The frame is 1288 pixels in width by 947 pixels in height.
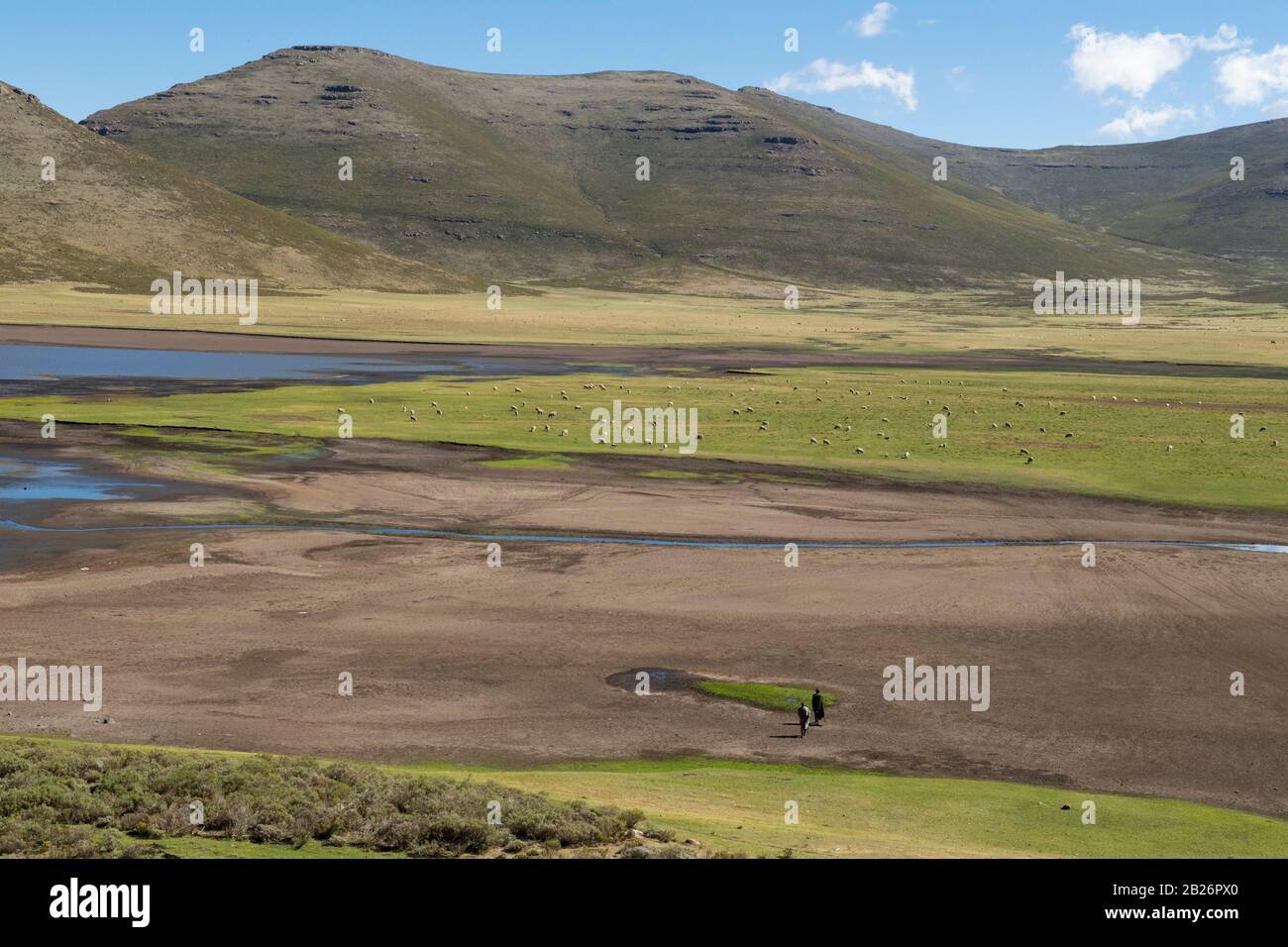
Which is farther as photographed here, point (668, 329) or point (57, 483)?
point (668, 329)

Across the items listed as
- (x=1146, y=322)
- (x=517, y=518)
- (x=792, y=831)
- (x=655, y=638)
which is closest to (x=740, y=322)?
(x=1146, y=322)

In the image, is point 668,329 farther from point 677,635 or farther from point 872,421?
point 677,635

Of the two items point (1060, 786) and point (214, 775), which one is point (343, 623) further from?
point (1060, 786)

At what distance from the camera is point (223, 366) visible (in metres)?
105

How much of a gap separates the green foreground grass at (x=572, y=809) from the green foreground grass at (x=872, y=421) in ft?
114

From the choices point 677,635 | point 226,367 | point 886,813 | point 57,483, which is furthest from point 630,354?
point 886,813

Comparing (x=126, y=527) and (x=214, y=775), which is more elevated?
(x=126, y=527)

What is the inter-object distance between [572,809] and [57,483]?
4081 centimetres

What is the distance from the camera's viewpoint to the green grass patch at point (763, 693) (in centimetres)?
3006

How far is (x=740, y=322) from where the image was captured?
7283 inches

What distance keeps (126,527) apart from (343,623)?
47.5 feet

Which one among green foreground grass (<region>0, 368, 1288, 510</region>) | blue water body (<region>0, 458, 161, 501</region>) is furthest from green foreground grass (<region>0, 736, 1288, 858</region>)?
green foreground grass (<region>0, 368, 1288, 510</region>)

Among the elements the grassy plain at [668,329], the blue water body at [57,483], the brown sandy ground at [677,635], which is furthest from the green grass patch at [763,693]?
the grassy plain at [668,329]

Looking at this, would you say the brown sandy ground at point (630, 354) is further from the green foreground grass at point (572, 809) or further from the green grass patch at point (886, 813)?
the green foreground grass at point (572, 809)
